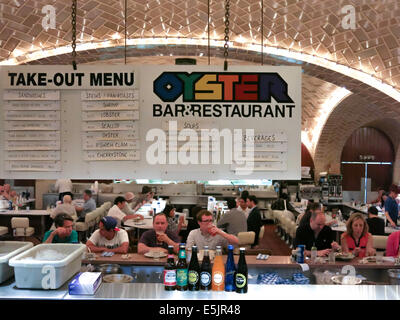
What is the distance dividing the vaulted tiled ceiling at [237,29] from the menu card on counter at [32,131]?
380 centimetres

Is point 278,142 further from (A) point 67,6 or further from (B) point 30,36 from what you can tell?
(B) point 30,36

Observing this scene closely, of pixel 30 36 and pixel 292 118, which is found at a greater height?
pixel 30 36

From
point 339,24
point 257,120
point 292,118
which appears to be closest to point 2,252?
point 257,120

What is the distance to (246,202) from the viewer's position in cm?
895

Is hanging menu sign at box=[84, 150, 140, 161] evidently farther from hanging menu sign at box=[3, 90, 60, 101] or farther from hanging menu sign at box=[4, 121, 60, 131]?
hanging menu sign at box=[3, 90, 60, 101]

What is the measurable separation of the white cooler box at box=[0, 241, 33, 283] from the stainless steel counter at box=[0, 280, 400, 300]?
6 cm

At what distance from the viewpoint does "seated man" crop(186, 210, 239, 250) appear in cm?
500

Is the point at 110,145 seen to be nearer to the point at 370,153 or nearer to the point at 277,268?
the point at 277,268

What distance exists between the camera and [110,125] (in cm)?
313

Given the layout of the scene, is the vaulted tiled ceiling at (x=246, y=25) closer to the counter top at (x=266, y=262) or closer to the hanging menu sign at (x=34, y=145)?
the counter top at (x=266, y=262)

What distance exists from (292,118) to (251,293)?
1.31 meters

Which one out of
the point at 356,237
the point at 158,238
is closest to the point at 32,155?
the point at 158,238

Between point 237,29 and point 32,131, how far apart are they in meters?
5.35

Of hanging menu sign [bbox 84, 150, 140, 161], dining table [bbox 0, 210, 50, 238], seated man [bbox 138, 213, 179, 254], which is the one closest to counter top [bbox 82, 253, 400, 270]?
seated man [bbox 138, 213, 179, 254]
